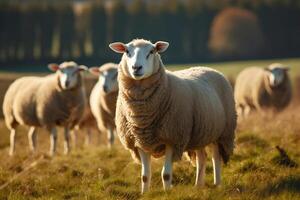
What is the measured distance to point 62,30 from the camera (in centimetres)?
6284

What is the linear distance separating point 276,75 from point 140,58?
10.5 metres

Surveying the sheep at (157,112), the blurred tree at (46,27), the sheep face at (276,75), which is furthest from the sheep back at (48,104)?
the blurred tree at (46,27)

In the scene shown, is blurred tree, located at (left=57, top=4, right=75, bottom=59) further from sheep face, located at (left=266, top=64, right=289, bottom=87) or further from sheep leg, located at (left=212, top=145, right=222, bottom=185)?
sheep leg, located at (left=212, top=145, right=222, bottom=185)

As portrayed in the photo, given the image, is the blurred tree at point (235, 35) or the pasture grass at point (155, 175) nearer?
the pasture grass at point (155, 175)

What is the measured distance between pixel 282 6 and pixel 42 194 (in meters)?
62.2

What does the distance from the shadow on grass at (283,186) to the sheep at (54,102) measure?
6384 millimetres

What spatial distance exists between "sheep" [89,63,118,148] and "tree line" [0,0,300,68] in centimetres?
4364

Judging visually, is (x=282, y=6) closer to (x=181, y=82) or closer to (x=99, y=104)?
(x=99, y=104)

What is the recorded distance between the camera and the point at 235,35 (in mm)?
62281

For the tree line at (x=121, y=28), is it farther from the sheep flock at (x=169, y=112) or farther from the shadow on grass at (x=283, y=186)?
the shadow on grass at (x=283, y=186)

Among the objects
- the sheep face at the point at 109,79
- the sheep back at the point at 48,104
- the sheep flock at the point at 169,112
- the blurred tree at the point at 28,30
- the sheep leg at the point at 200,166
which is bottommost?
the blurred tree at the point at 28,30

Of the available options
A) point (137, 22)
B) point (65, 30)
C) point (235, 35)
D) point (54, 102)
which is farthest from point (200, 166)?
point (137, 22)

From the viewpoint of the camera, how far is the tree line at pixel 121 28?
60.7 metres

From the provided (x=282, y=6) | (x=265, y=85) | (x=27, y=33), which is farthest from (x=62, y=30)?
(x=265, y=85)
